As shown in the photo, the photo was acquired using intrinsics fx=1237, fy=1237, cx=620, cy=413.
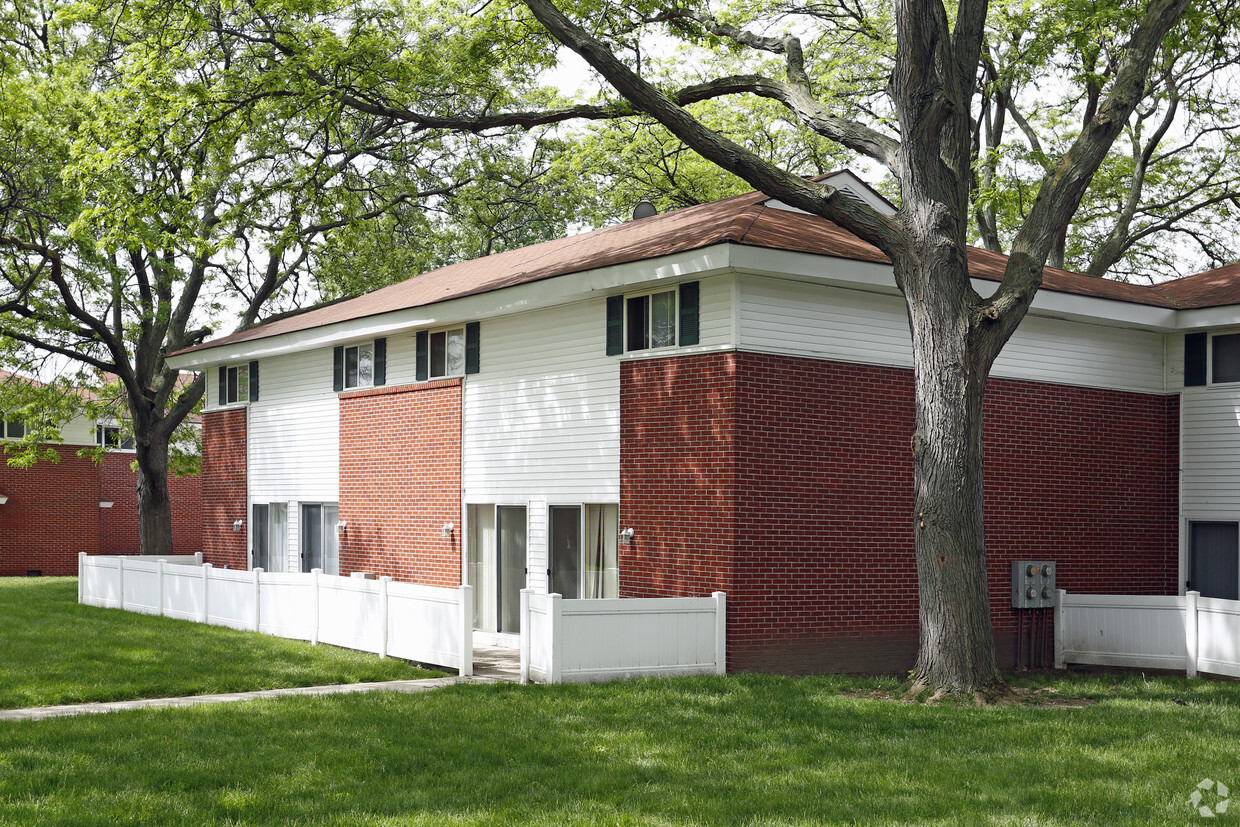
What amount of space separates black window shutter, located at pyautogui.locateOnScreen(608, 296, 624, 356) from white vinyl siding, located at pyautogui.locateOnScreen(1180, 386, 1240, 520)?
9.43m

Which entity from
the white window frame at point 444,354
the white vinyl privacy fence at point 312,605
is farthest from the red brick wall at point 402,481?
the white vinyl privacy fence at point 312,605

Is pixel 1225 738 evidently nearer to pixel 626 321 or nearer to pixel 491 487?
pixel 626 321

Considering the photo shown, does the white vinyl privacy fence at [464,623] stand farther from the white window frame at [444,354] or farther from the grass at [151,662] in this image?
the white window frame at [444,354]

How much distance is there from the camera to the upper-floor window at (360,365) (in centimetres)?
2159

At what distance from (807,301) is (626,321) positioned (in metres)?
2.45

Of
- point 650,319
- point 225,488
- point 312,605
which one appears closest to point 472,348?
point 650,319

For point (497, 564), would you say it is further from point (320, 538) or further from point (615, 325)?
point (320, 538)

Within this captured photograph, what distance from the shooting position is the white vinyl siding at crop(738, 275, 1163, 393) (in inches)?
599

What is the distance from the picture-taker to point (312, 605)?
17.6 metres

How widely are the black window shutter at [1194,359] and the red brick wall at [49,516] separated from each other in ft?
111

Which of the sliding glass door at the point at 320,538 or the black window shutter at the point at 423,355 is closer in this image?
the black window shutter at the point at 423,355

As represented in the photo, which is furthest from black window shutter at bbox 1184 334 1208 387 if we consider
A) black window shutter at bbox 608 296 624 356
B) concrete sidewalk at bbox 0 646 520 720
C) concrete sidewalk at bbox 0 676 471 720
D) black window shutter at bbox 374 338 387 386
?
black window shutter at bbox 374 338 387 386

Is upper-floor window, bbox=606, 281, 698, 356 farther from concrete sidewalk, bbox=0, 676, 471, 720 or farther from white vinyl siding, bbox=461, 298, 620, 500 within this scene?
concrete sidewalk, bbox=0, 676, 471, 720

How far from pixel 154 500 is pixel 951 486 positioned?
2256cm
